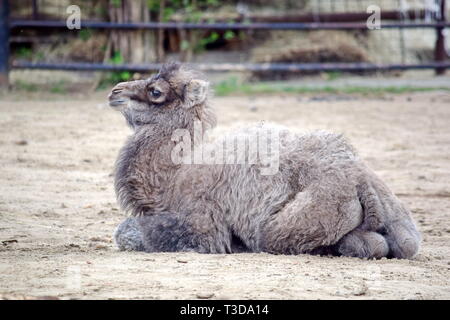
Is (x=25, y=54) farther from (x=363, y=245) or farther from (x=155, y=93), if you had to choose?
(x=363, y=245)

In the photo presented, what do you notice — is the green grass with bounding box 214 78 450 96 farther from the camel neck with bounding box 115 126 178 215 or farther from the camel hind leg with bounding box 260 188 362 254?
the camel hind leg with bounding box 260 188 362 254

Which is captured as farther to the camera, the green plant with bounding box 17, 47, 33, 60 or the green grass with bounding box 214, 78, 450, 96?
the green plant with bounding box 17, 47, 33, 60

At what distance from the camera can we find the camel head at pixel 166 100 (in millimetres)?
6223

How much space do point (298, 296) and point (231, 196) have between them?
56.8 inches

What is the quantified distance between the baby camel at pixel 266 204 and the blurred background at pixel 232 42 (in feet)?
25.8

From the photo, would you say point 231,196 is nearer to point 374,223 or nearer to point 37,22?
point 374,223

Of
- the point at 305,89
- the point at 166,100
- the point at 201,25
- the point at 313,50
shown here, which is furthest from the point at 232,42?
the point at 166,100

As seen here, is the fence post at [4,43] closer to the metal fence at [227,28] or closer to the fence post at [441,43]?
the metal fence at [227,28]

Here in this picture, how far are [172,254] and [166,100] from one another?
127 centimetres

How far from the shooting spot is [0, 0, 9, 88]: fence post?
13.9 meters

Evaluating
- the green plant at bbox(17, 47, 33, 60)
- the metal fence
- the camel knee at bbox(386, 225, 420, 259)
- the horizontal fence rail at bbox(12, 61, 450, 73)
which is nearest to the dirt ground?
the camel knee at bbox(386, 225, 420, 259)

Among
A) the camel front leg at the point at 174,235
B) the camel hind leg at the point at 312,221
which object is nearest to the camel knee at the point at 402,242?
the camel hind leg at the point at 312,221

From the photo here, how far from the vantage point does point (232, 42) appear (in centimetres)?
1630

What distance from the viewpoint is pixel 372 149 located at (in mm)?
10141
